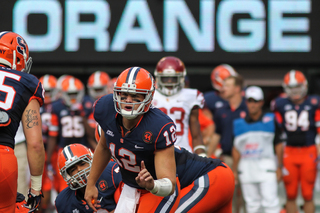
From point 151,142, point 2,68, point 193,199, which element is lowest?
point 193,199

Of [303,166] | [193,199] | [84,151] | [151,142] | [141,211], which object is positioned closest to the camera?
[151,142]

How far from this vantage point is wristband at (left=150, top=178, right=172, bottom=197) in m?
2.80

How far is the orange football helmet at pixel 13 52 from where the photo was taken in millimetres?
3170

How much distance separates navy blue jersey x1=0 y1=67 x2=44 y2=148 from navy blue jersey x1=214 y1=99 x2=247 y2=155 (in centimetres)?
425

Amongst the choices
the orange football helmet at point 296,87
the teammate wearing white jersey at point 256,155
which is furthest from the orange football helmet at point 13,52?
the orange football helmet at point 296,87

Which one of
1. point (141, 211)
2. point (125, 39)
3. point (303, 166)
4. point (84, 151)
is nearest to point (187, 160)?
point (141, 211)

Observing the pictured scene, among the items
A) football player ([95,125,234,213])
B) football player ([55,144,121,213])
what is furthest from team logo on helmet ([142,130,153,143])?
football player ([55,144,121,213])

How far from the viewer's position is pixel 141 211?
3.22 meters

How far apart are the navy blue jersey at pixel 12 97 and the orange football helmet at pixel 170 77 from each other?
81.6 inches

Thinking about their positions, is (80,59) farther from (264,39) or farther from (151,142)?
(151,142)

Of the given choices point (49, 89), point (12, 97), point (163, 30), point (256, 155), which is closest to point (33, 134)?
point (12, 97)

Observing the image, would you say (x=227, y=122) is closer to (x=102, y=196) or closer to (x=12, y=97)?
(x=102, y=196)

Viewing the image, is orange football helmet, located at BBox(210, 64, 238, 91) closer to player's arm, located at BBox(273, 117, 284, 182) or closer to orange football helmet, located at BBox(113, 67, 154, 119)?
player's arm, located at BBox(273, 117, 284, 182)

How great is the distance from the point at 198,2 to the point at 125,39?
1658mm
